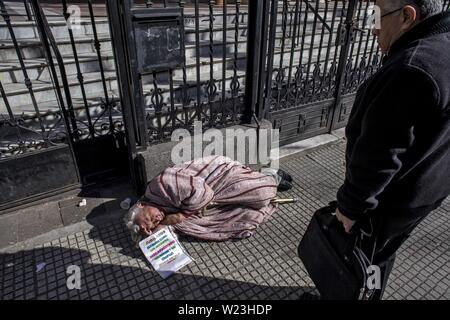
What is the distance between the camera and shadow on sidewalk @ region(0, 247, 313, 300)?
272 cm

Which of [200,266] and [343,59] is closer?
[200,266]

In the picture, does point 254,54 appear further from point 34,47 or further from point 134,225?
point 34,47

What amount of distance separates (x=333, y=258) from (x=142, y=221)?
1856 millimetres

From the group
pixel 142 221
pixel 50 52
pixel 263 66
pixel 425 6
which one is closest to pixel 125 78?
pixel 50 52

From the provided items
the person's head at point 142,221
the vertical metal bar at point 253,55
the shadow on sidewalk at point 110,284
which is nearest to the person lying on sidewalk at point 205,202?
the person's head at point 142,221

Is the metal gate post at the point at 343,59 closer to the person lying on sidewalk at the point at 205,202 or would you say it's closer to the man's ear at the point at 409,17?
the person lying on sidewalk at the point at 205,202

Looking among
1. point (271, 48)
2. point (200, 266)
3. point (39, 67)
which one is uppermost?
point (271, 48)

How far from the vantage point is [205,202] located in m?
3.27

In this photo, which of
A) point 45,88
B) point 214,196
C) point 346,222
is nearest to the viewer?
point 346,222

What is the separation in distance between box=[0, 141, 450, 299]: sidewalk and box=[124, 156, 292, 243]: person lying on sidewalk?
0.48 feet

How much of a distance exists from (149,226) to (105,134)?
1394mm

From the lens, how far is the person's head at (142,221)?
317 cm

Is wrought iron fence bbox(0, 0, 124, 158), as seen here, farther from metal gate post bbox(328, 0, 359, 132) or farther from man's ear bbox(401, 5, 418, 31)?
metal gate post bbox(328, 0, 359, 132)

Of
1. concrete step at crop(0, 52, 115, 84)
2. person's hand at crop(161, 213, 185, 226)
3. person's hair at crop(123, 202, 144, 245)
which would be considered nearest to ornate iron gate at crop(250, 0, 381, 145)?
person's hand at crop(161, 213, 185, 226)
